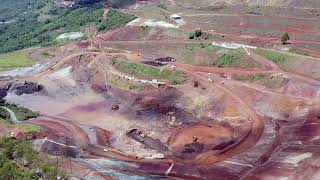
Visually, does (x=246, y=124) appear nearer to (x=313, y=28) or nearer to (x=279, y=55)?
(x=279, y=55)

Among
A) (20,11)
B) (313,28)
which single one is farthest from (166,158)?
(20,11)

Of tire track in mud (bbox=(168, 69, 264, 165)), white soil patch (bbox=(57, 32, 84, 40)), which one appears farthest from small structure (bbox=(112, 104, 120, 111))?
white soil patch (bbox=(57, 32, 84, 40))

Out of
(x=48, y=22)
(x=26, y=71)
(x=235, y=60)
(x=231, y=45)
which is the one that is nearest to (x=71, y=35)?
(x=26, y=71)

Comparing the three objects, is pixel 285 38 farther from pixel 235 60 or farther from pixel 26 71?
pixel 26 71

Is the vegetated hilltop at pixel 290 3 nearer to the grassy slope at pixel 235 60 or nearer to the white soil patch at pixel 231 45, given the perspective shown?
the white soil patch at pixel 231 45

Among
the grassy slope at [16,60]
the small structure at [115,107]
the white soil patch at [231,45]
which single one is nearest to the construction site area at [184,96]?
the white soil patch at [231,45]

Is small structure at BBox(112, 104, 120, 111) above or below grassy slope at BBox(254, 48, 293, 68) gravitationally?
below

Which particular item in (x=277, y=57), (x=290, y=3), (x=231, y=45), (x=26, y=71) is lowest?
(x=26, y=71)

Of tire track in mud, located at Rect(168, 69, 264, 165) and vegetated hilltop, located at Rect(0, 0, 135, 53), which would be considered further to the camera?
vegetated hilltop, located at Rect(0, 0, 135, 53)

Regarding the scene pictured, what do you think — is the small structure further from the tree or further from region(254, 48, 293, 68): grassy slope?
the tree
